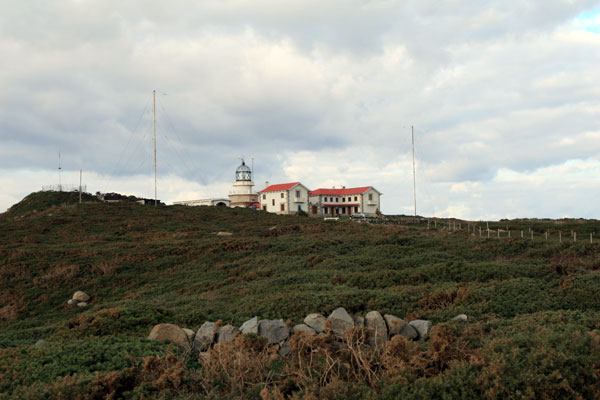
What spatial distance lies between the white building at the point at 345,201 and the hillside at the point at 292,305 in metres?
40.7

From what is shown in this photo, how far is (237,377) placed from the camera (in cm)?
772

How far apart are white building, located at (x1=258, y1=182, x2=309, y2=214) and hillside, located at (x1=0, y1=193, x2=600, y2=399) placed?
35.5m

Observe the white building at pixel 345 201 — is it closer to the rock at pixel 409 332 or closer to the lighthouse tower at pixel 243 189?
the lighthouse tower at pixel 243 189

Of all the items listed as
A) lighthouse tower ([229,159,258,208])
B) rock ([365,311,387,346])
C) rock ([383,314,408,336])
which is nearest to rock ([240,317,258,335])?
rock ([365,311,387,346])

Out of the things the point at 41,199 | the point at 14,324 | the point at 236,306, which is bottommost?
the point at 14,324

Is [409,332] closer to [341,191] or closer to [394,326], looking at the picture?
[394,326]

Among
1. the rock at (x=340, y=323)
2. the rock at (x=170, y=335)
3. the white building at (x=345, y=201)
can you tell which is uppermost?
the white building at (x=345, y=201)

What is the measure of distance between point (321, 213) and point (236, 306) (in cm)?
6663

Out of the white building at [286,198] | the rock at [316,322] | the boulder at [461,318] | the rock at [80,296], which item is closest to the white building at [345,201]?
the white building at [286,198]

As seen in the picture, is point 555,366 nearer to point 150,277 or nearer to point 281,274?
point 281,274

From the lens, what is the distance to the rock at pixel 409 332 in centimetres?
1048

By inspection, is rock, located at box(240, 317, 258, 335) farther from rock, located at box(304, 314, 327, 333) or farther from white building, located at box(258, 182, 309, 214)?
white building, located at box(258, 182, 309, 214)

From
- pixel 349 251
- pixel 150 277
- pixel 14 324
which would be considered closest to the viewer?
pixel 14 324

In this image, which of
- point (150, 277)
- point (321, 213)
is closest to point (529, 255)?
point (150, 277)
